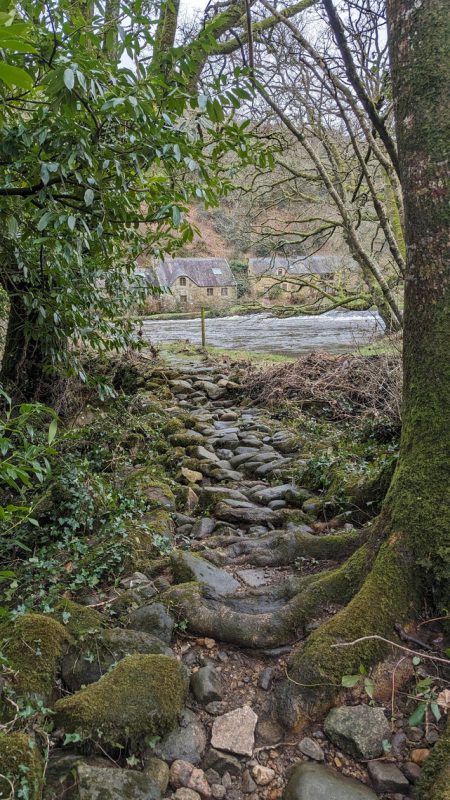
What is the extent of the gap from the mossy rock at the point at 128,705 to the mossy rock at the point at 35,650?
163mm

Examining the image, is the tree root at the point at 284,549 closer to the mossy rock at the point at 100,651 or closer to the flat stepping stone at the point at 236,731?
Result: the mossy rock at the point at 100,651

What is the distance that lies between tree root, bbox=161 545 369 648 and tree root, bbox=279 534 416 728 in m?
0.21

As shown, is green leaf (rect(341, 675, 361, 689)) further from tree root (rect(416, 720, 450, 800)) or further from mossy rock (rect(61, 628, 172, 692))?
mossy rock (rect(61, 628, 172, 692))

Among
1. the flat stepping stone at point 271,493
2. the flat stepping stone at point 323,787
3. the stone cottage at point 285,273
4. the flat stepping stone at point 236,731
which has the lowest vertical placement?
the flat stepping stone at point 236,731

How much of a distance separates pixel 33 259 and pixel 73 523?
1991 mm

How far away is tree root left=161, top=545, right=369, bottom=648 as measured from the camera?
2.54 meters

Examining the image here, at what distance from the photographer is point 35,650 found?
221cm

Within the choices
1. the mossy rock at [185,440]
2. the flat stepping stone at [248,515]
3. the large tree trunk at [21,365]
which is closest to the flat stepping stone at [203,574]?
the flat stepping stone at [248,515]

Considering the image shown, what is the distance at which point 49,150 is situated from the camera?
2312mm

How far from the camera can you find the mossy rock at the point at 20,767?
1608mm

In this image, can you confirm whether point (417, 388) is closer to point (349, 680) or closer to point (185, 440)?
point (349, 680)

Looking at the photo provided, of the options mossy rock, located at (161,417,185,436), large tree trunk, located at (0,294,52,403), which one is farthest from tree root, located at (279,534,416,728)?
mossy rock, located at (161,417,185,436)

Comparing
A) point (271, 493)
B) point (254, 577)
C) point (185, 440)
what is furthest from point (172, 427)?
point (254, 577)

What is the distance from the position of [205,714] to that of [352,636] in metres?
0.76
